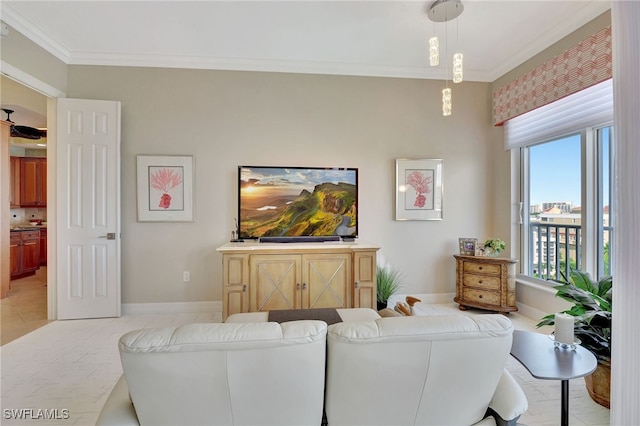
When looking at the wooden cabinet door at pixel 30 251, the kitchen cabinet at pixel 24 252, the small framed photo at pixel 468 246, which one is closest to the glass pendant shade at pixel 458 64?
the small framed photo at pixel 468 246

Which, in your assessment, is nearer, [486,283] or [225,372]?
[225,372]

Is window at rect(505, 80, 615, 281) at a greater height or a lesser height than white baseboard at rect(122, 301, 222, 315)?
greater

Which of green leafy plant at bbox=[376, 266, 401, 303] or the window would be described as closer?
the window

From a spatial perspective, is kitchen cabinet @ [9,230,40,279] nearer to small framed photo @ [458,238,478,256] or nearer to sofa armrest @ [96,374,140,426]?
sofa armrest @ [96,374,140,426]

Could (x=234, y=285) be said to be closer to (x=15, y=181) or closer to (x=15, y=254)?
(x=15, y=254)

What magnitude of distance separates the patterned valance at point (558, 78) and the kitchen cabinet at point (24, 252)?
25.6 feet

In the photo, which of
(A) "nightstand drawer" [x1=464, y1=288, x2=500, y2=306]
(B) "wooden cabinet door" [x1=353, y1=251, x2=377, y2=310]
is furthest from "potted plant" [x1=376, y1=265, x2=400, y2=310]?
(A) "nightstand drawer" [x1=464, y1=288, x2=500, y2=306]

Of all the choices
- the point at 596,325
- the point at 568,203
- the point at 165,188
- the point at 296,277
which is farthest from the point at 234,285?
the point at 568,203

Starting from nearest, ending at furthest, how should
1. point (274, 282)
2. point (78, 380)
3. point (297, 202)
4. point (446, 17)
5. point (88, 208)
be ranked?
point (78, 380), point (446, 17), point (274, 282), point (88, 208), point (297, 202)

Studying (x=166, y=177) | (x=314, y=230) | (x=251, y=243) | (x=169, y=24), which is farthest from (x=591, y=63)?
(x=166, y=177)

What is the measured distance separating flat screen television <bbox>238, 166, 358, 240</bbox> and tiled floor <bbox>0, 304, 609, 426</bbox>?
58.6 inches

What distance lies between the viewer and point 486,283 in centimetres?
334

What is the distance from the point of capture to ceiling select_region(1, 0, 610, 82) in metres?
2.54

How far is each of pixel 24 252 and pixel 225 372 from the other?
257 inches
